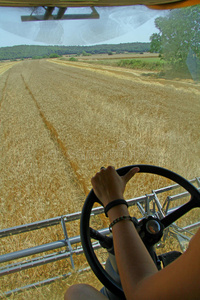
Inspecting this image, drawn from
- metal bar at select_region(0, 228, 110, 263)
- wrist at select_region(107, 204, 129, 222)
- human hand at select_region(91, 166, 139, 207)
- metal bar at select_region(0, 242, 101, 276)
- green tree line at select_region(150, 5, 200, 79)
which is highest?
green tree line at select_region(150, 5, 200, 79)

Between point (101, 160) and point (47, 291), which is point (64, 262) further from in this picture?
point (101, 160)

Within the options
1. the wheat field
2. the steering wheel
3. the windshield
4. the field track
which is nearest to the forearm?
the steering wheel

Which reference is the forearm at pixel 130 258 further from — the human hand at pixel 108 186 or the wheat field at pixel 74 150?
the wheat field at pixel 74 150

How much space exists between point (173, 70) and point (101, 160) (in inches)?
80.0

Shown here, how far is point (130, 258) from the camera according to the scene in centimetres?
57

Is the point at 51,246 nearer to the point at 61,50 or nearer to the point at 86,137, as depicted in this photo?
the point at 61,50

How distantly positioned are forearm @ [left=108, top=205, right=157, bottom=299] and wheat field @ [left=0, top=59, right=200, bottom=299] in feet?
3.96

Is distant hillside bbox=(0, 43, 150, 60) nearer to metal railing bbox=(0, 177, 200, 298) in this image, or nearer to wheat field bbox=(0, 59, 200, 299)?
wheat field bbox=(0, 59, 200, 299)

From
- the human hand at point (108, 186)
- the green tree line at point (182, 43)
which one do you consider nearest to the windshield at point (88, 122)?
the green tree line at point (182, 43)

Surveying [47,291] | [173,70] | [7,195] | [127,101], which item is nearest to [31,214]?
[7,195]

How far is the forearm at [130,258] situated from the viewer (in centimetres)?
54

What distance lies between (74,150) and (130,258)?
3.72m

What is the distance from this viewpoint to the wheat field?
7.04 feet

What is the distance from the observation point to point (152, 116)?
5.90 metres
